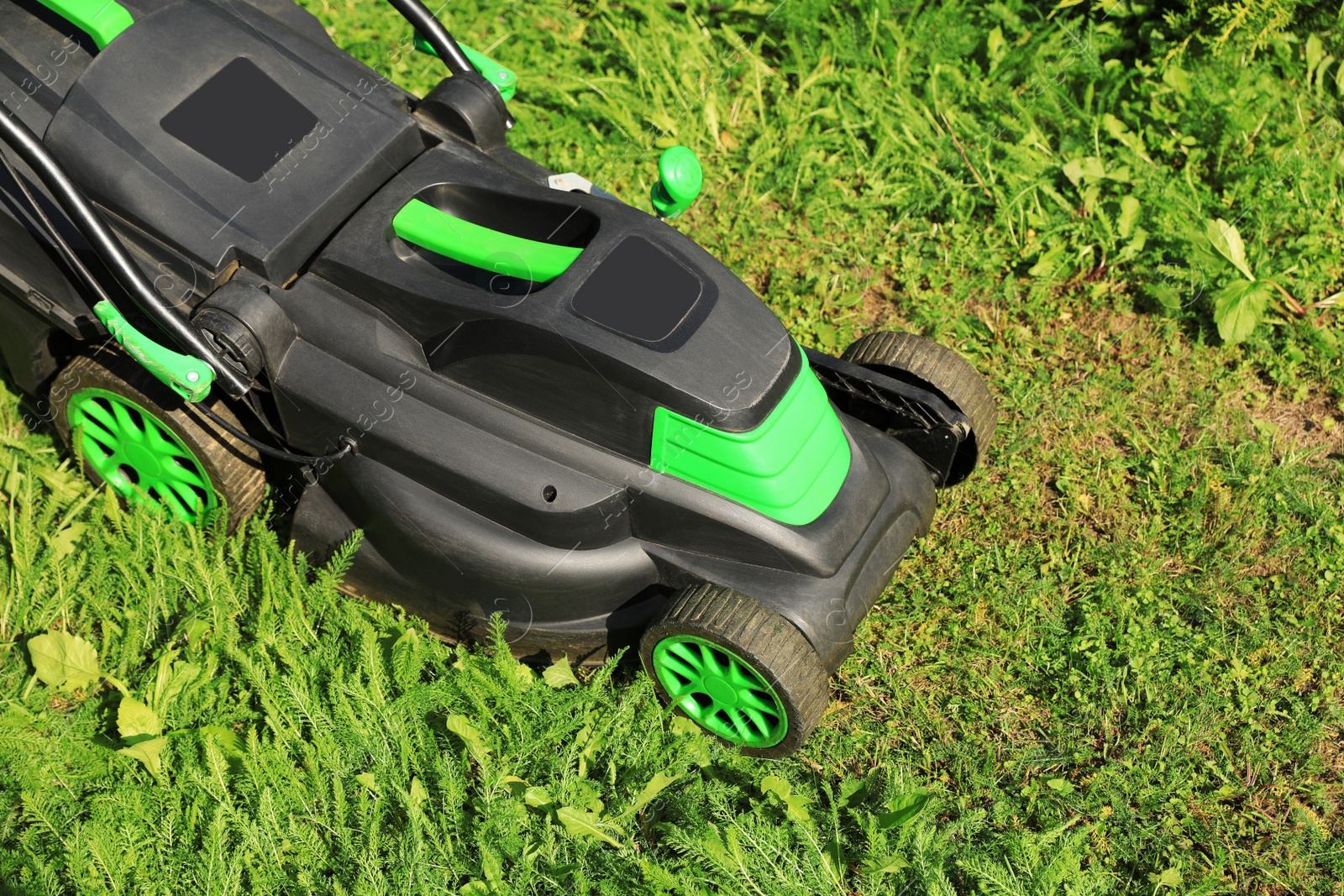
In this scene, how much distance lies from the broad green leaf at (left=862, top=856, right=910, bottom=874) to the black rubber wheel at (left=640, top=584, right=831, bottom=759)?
364 millimetres

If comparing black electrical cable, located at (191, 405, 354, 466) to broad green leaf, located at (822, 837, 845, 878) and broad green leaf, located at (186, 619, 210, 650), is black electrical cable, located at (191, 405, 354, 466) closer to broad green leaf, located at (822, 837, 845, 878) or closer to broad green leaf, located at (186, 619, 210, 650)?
broad green leaf, located at (186, 619, 210, 650)

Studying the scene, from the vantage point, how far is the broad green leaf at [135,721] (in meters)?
2.85

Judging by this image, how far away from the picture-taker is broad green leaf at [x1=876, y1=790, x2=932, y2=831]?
2.64 metres

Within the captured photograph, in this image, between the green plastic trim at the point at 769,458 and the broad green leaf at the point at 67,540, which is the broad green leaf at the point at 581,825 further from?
the broad green leaf at the point at 67,540

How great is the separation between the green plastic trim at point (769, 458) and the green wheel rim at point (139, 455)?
1.38 meters

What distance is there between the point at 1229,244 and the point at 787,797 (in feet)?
8.30

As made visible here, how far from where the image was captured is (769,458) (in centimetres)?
277

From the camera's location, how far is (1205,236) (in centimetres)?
403

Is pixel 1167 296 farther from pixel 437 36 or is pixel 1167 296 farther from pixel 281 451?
pixel 281 451

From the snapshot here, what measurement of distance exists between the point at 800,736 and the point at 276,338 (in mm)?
1607

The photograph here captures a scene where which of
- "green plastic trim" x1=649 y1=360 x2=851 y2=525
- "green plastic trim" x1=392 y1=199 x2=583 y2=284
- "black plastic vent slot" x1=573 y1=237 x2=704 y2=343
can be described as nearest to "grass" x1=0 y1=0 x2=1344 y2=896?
"green plastic trim" x1=649 y1=360 x2=851 y2=525

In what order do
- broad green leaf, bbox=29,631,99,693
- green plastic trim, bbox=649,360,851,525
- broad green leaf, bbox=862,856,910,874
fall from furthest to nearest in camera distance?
broad green leaf, bbox=29,631,99,693 → green plastic trim, bbox=649,360,851,525 → broad green leaf, bbox=862,856,910,874

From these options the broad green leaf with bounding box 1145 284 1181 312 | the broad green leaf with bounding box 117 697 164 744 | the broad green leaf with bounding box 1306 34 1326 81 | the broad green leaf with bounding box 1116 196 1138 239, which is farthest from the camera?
the broad green leaf with bounding box 1306 34 1326 81

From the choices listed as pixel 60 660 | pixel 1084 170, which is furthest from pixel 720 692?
pixel 1084 170
